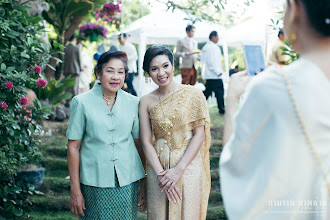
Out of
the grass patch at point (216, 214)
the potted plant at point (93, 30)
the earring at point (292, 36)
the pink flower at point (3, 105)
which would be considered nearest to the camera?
the earring at point (292, 36)

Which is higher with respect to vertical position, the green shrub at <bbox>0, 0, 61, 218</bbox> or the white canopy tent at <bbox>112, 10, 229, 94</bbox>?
the white canopy tent at <bbox>112, 10, 229, 94</bbox>

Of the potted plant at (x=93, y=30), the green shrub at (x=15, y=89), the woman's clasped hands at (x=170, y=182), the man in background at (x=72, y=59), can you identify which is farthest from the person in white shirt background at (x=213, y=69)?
the woman's clasped hands at (x=170, y=182)

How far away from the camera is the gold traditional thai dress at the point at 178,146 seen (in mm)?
3055

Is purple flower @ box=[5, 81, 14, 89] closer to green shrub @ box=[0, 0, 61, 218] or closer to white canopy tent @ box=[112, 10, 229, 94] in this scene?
green shrub @ box=[0, 0, 61, 218]

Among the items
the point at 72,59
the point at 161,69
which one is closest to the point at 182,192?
the point at 161,69

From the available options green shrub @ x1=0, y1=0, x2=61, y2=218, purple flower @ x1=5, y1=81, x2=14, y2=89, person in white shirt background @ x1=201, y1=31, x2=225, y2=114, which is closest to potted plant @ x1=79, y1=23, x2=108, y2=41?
person in white shirt background @ x1=201, y1=31, x2=225, y2=114

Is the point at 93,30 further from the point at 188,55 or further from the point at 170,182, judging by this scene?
the point at 170,182

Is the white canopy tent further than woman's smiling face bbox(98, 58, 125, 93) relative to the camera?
Yes

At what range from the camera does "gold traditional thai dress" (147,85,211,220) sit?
305 cm

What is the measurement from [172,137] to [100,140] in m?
0.54

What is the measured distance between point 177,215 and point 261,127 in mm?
1933

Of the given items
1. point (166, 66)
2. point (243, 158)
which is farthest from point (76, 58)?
point (243, 158)

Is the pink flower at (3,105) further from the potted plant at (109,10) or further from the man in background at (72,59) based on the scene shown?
the man in background at (72,59)

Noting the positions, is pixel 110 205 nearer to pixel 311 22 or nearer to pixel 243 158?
pixel 243 158
